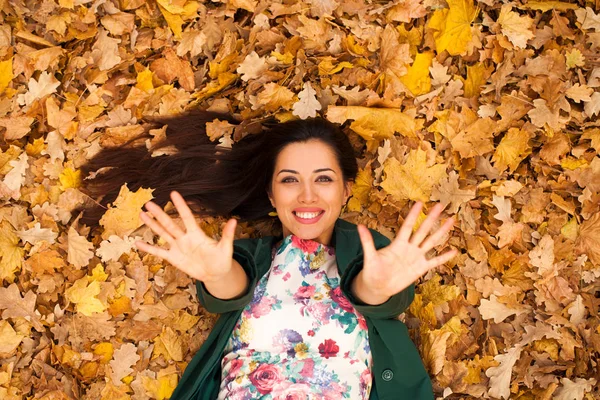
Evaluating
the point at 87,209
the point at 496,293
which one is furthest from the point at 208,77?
the point at 496,293

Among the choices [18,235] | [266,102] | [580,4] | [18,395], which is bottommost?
[18,395]

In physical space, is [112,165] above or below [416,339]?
above

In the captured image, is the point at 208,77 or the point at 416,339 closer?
the point at 416,339

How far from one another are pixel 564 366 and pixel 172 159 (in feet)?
7.69

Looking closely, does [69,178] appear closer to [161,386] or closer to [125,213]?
[125,213]

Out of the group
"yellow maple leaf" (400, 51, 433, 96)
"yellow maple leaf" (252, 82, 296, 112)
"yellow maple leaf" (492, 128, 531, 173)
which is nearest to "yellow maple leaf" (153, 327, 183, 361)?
"yellow maple leaf" (252, 82, 296, 112)

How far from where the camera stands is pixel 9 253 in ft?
10.4

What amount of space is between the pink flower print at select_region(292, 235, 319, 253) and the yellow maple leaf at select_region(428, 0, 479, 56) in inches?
51.4

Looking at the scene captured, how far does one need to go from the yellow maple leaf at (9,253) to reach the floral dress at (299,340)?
1.20 m

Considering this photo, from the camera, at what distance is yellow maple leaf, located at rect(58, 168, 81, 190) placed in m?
3.30

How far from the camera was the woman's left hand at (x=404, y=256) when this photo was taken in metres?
2.34

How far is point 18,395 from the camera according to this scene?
10.1 feet

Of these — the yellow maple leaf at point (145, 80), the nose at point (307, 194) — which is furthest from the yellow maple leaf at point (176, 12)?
the nose at point (307, 194)

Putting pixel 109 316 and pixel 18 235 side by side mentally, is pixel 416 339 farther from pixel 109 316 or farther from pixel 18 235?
pixel 18 235
